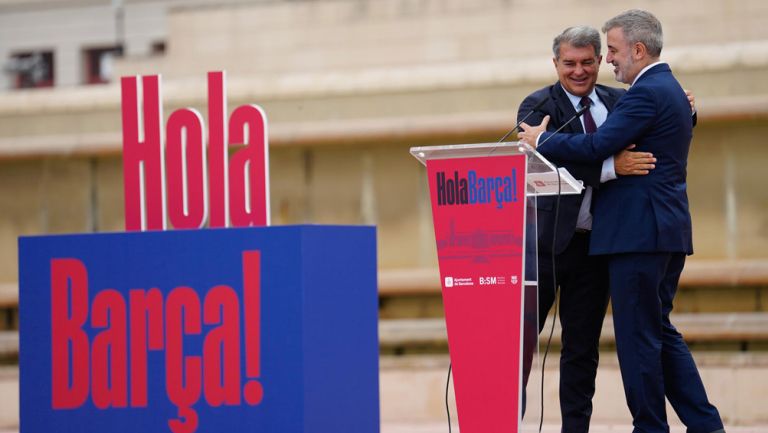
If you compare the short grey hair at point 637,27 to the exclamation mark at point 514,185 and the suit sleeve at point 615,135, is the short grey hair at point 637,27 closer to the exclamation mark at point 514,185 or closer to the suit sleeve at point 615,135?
the suit sleeve at point 615,135

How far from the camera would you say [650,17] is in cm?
639

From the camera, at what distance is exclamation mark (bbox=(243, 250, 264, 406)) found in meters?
6.71

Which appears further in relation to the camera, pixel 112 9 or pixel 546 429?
pixel 112 9

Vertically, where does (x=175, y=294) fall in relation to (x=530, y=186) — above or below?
below

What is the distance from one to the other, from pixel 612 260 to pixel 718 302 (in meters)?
4.22

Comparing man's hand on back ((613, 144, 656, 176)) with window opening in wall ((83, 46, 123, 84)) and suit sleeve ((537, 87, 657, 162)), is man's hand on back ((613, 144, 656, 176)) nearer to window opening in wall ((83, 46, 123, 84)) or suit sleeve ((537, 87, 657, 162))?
suit sleeve ((537, 87, 657, 162))

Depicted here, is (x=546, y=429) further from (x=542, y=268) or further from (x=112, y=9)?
(x=112, y=9)

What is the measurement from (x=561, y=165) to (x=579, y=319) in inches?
30.2

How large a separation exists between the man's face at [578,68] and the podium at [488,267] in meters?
0.72

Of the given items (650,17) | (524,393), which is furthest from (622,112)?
(524,393)

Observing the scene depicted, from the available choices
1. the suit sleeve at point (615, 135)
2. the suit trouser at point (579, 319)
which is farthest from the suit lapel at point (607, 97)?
the suit trouser at point (579, 319)

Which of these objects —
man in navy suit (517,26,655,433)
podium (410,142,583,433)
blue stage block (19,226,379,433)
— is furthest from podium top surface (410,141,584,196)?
blue stage block (19,226,379,433)

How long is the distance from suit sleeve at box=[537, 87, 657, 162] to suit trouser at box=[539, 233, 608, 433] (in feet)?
1.85

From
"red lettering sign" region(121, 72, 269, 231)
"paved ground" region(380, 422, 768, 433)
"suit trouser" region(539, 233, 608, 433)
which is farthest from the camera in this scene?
"paved ground" region(380, 422, 768, 433)
